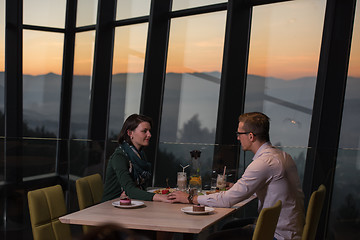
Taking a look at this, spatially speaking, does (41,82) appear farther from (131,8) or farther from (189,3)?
(189,3)

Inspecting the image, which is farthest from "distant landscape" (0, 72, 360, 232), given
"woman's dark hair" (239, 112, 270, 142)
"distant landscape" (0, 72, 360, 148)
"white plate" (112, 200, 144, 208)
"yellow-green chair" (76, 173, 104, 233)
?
"white plate" (112, 200, 144, 208)

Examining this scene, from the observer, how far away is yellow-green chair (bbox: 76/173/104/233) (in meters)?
3.50

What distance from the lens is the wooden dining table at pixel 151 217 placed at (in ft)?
8.13

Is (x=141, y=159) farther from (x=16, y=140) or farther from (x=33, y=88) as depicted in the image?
(x=33, y=88)

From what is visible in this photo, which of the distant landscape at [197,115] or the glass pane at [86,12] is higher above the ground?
the glass pane at [86,12]

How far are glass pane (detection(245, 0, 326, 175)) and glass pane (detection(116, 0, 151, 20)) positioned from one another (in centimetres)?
172

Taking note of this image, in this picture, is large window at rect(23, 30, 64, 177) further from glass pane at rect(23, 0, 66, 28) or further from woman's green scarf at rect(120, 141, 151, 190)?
woman's green scarf at rect(120, 141, 151, 190)

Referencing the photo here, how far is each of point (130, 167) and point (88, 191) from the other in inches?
17.7

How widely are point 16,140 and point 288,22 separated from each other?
3.38 m

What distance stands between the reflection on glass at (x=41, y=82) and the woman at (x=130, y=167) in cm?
400

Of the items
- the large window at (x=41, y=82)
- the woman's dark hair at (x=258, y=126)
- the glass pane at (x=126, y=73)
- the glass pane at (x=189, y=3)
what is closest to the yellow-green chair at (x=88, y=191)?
the woman's dark hair at (x=258, y=126)

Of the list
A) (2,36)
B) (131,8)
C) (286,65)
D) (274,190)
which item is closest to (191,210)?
(274,190)

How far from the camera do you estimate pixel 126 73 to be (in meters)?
6.84

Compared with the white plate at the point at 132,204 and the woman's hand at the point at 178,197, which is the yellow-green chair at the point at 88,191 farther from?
the woman's hand at the point at 178,197
